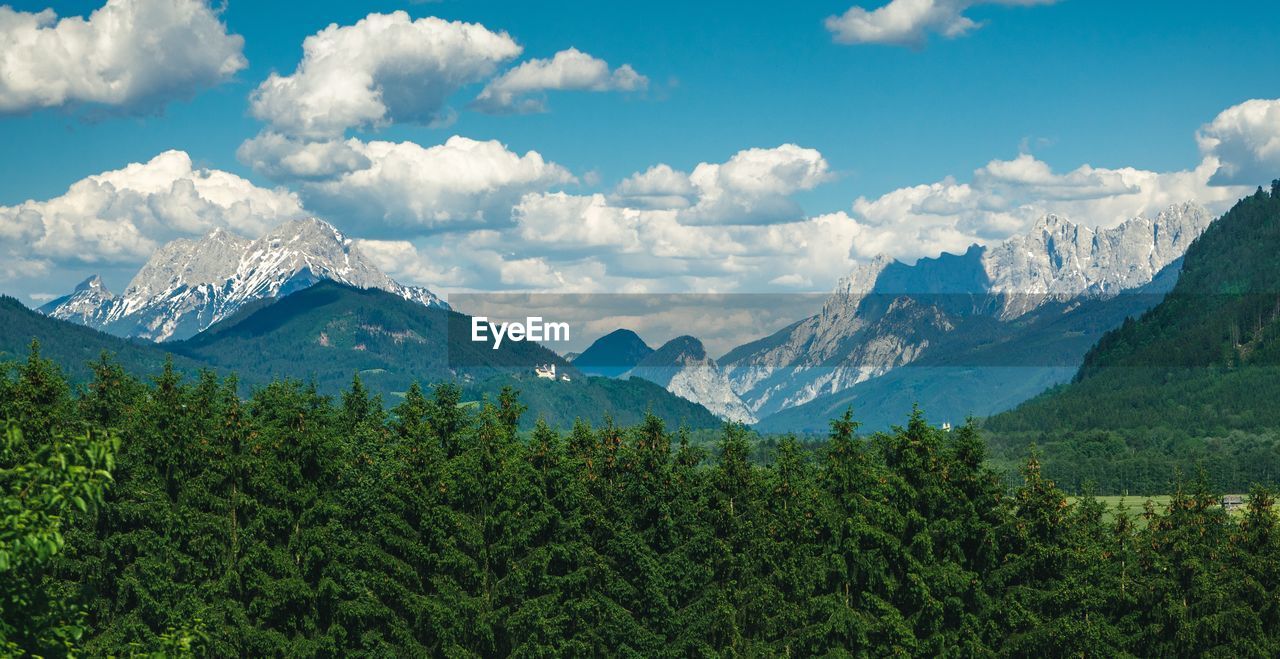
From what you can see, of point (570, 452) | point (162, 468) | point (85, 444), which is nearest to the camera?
point (85, 444)

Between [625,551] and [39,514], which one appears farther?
[625,551]

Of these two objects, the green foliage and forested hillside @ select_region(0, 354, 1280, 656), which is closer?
the green foliage

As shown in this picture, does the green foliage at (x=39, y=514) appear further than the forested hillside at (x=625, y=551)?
No

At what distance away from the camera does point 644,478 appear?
3438 inches

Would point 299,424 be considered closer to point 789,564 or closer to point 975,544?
point 789,564

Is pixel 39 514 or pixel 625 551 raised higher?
pixel 39 514

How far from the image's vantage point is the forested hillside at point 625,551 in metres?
80.4

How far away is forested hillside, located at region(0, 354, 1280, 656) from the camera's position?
80.4 m

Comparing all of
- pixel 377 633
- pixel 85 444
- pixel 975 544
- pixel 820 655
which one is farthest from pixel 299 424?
pixel 85 444

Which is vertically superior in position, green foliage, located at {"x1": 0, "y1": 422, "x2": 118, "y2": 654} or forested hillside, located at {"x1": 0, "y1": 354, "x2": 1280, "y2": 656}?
green foliage, located at {"x1": 0, "y1": 422, "x2": 118, "y2": 654}

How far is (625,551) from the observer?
85312mm

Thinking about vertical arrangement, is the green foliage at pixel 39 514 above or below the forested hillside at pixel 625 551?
above

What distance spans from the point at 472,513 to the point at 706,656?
17379mm

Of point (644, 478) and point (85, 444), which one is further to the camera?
point (644, 478)
